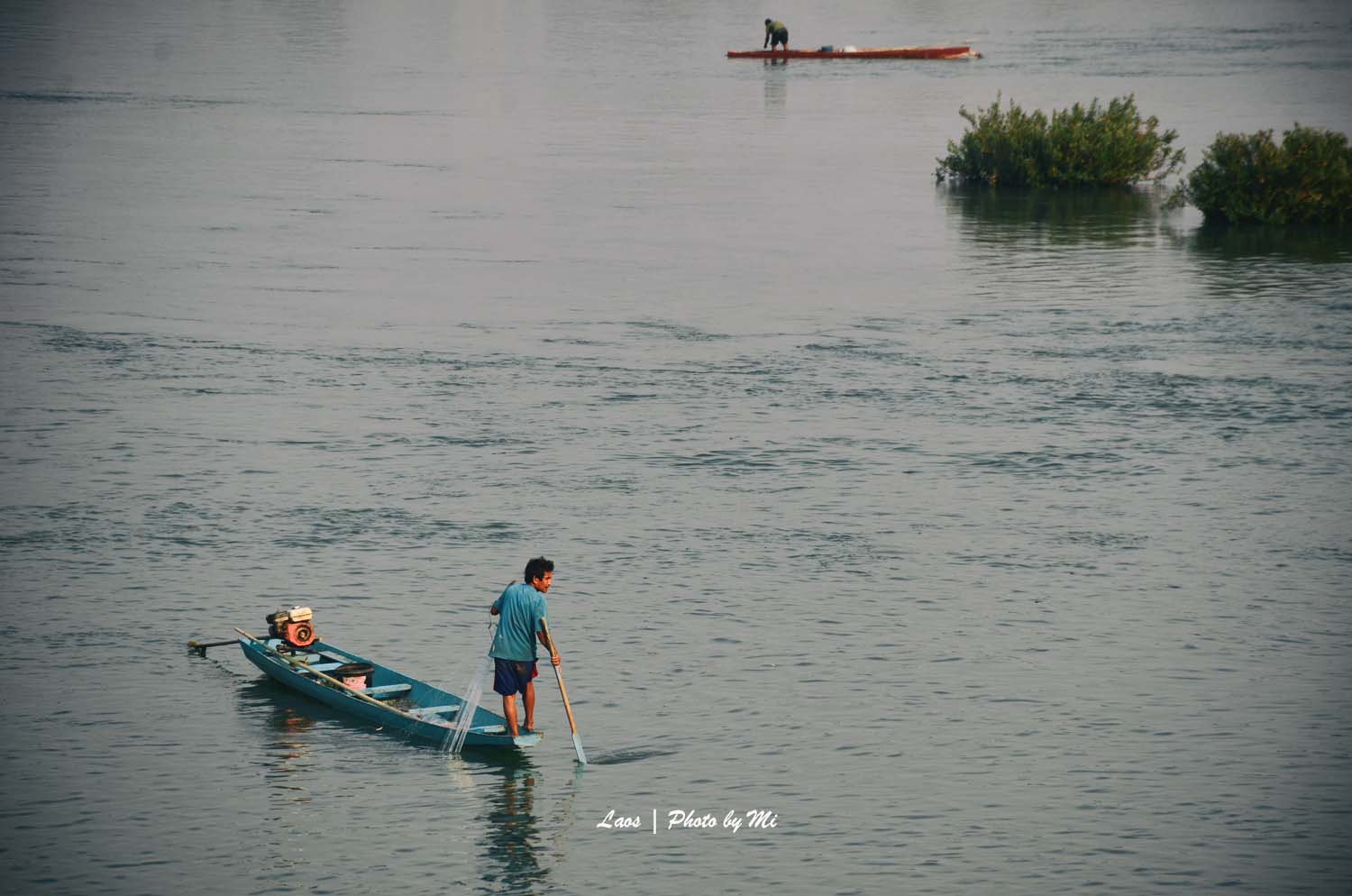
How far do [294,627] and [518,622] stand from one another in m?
4.63

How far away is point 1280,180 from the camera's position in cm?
6812

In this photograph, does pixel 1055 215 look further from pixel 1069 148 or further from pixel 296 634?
pixel 296 634

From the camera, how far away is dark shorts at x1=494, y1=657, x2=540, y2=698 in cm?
2284

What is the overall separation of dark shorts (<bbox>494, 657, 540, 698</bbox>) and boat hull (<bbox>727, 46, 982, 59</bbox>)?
4974 inches

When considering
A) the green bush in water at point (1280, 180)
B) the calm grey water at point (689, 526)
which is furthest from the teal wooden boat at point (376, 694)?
the green bush in water at point (1280, 180)

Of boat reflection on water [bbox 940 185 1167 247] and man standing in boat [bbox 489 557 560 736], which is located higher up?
boat reflection on water [bbox 940 185 1167 247]

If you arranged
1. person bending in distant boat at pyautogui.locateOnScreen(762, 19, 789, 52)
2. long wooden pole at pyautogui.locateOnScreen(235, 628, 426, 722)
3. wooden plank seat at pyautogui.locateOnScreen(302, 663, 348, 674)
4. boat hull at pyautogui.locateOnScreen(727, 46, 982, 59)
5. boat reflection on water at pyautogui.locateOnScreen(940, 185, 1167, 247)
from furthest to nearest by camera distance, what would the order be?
person bending in distant boat at pyautogui.locateOnScreen(762, 19, 789, 52), boat hull at pyautogui.locateOnScreen(727, 46, 982, 59), boat reflection on water at pyautogui.locateOnScreen(940, 185, 1167, 247), wooden plank seat at pyautogui.locateOnScreen(302, 663, 348, 674), long wooden pole at pyautogui.locateOnScreen(235, 628, 426, 722)

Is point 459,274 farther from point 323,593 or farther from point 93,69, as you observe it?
point 93,69

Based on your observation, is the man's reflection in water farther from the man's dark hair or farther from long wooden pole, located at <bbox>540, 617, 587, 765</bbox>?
the man's dark hair

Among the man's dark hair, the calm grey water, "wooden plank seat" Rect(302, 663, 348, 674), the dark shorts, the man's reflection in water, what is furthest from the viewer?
"wooden plank seat" Rect(302, 663, 348, 674)

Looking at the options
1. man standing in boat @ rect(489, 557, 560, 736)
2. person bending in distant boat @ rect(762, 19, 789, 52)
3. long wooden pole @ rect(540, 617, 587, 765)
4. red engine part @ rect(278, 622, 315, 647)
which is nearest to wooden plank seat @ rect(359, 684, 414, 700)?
red engine part @ rect(278, 622, 315, 647)

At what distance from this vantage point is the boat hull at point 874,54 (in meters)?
145

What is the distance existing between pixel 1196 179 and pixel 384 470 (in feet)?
138

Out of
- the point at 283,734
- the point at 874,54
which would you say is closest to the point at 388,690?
the point at 283,734
